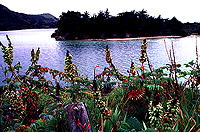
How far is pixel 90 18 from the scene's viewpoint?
62.3 metres

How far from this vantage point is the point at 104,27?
56625mm

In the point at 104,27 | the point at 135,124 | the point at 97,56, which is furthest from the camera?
the point at 104,27

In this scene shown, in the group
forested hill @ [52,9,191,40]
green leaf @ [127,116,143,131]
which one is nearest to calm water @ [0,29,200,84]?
green leaf @ [127,116,143,131]

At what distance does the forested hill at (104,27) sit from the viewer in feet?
186

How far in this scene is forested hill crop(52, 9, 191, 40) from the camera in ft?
186

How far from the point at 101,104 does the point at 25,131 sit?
5.37ft

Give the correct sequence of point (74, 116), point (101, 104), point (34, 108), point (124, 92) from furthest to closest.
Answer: point (124, 92), point (34, 108), point (74, 116), point (101, 104)

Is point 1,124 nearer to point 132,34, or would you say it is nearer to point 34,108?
point 34,108

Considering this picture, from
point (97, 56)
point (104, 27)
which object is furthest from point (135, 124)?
point (104, 27)

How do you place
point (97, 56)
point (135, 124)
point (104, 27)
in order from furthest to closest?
point (104, 27)
point (97, 56)
point (135, 124)

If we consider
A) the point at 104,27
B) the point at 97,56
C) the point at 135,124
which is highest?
the point at 104,27

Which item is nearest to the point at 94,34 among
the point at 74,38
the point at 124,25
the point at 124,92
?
the point at 74,38

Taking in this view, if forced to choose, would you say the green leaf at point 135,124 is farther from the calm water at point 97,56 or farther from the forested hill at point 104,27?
the forested hill at point 104,27

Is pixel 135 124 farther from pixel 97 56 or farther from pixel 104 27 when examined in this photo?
pixel 104 27
